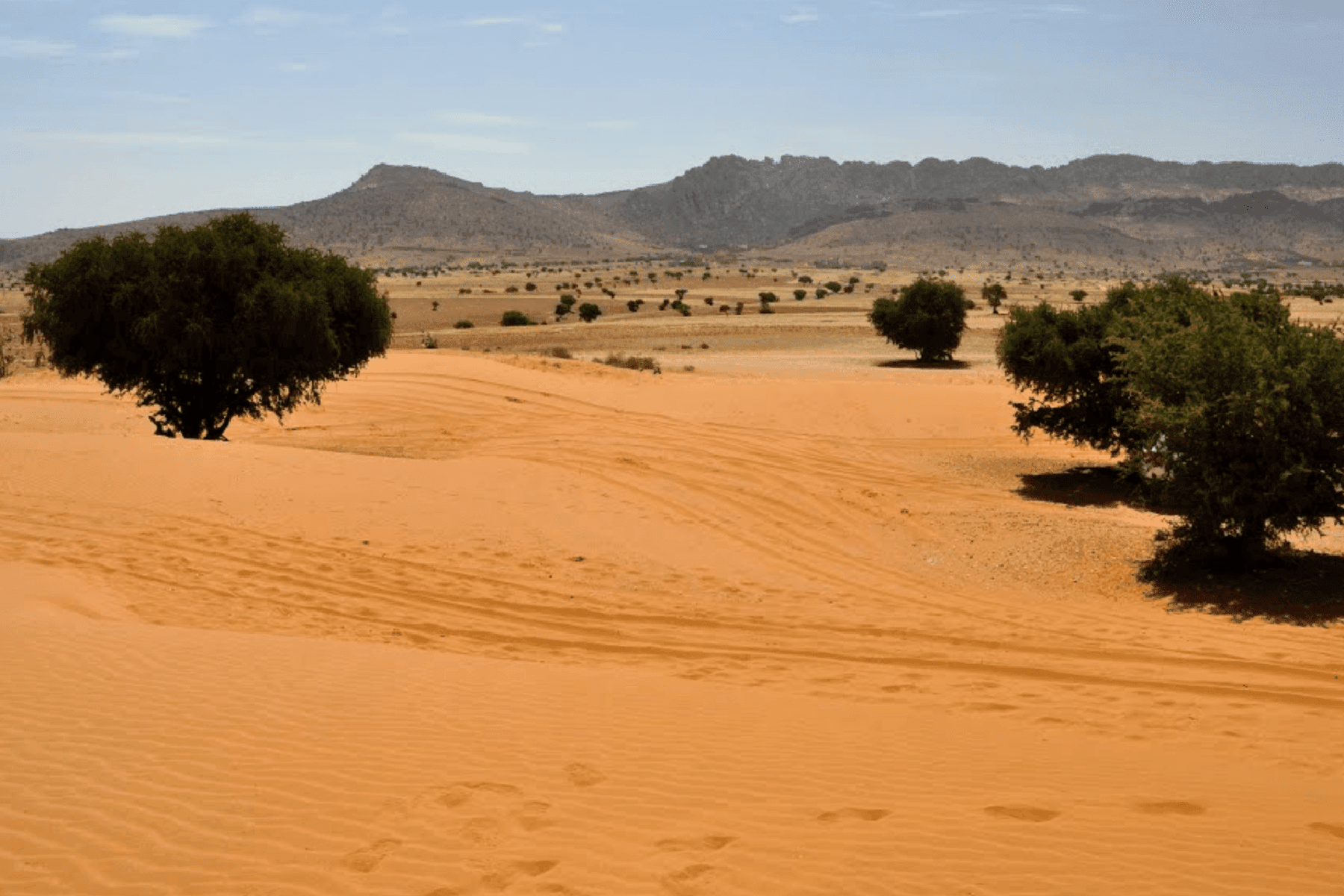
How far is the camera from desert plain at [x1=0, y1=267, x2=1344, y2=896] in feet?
20.4

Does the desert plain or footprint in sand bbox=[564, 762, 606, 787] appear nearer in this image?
the desert plain

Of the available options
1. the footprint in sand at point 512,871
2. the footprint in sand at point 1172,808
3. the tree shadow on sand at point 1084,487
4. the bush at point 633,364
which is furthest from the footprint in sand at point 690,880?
the bush at point 633,364

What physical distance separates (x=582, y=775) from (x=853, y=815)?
1.69m

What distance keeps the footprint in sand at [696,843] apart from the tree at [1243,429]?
1095 centimetres

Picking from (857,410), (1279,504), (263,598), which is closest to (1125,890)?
(263,598)

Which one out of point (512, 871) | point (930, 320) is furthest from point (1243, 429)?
point (930, 320)

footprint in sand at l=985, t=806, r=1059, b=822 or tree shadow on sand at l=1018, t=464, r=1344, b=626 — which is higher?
footprint in sand at l=985, t=806, r=1059, b=822

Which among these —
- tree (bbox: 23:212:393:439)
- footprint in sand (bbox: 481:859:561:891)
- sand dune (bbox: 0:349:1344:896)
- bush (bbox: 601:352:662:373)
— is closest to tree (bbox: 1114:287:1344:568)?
sand dune (bbox: 0:349:1344:896)

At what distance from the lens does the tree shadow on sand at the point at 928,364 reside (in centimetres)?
4500

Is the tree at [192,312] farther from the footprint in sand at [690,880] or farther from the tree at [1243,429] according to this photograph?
the footprint in sand at [690,880]

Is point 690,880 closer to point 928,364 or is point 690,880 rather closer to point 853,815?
point 853,815

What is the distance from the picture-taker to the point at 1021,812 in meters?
6.83

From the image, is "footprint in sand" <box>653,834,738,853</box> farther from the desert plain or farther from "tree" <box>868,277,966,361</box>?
"tree" <box>868,277,966,361</box>

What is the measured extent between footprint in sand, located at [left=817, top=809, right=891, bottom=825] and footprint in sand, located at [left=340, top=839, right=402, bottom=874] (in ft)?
7.52
